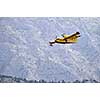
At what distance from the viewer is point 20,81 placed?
319 centimetres

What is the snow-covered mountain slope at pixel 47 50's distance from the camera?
3.20 metres

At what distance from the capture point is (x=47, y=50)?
10.6 ft

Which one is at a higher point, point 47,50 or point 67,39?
point 67,39

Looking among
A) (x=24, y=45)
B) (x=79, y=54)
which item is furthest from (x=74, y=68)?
(x=24, y=45)

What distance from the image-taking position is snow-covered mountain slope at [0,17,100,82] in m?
3.20
